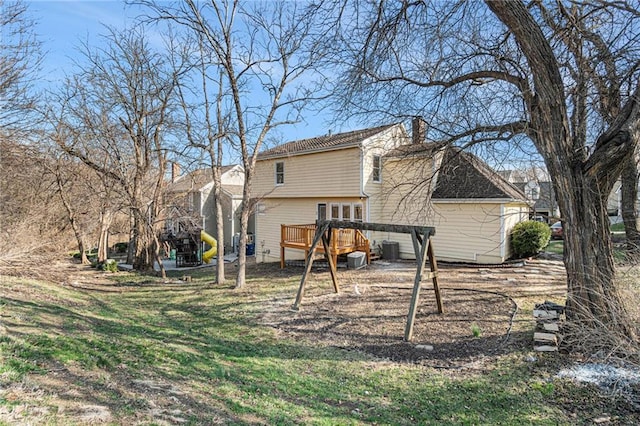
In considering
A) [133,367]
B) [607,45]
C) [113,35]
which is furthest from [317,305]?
[113,35]

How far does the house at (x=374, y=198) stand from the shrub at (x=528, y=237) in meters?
0.35

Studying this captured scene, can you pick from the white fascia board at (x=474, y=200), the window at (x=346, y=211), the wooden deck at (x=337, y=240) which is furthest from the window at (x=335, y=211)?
the white fascia board at (x=474, y=200)

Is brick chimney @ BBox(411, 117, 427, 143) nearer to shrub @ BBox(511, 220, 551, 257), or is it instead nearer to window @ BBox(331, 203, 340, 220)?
window @ BBox(331, 203, 340, 220)

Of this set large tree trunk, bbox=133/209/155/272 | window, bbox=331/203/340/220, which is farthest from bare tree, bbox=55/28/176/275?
window, bbox=331/203/340/220

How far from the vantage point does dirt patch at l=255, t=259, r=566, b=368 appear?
243 inches

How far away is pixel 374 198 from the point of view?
16.2 m

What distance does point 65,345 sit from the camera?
14.5 feet

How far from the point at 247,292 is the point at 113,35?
11.4 m

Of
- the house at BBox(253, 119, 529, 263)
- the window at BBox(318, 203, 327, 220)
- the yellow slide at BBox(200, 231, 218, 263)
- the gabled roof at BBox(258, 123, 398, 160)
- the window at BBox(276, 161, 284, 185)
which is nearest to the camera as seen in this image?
the house at BBox(253, 119, 529, 263)

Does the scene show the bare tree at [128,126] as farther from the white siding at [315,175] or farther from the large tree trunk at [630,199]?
the large tree trunk at [630,199]

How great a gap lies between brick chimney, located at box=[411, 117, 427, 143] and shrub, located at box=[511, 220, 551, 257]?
29.1 feet

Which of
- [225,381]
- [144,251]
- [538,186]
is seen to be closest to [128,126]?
[144,251]

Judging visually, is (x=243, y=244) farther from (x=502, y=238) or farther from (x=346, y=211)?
(x=502, y=238)

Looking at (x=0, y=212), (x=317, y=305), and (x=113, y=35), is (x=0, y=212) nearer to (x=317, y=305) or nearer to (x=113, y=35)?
(x=113, y=35)
